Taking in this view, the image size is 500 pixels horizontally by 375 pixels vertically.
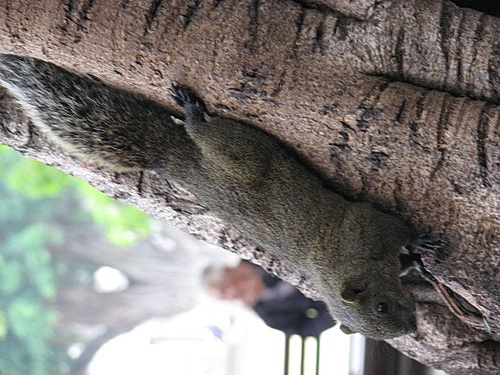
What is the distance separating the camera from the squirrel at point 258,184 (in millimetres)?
1391

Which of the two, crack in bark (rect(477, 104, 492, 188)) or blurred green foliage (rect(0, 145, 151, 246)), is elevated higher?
crack in bark (rect(477, 104, 492, 188))

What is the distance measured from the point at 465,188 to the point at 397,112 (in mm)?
190

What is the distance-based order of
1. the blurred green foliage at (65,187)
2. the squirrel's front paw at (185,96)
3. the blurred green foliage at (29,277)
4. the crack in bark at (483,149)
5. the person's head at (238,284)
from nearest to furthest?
the crack in bark at (483,149) → the squirrel's front paw at (185,96) → the person's head at (238,284) → the blurred green foliage at (65,187) → the blurred green foliage at (29,277)

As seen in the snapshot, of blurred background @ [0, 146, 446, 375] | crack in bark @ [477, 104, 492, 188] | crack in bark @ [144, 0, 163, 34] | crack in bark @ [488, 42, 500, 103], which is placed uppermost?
crack in bark @ [144, 0, 163, 34]

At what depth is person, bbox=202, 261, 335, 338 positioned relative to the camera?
1.69 meters

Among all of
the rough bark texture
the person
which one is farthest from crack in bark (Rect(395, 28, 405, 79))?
the person

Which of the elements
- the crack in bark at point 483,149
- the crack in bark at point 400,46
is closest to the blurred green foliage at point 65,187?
the crack in bark at point 400,46

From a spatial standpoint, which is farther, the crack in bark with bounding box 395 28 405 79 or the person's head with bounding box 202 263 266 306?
the person's head with bounding box 202 263 266 306

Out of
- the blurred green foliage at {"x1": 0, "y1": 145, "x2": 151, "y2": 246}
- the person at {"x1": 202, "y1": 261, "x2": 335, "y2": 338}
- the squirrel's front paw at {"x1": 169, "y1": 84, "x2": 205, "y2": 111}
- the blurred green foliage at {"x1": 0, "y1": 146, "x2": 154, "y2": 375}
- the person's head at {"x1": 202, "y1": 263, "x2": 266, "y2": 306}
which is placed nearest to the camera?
the squirrel's front paw at {"x1": 169, "y1": 84, "x2": 205, "y2": 111}

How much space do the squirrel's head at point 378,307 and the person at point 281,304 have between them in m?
0.21

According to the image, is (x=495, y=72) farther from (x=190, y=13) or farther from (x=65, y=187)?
(x=65, y=187)

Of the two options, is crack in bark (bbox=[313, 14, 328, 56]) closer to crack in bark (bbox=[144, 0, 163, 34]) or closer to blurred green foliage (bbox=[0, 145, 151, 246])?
crack in bark (bbox=[144, 0, 163, 34])

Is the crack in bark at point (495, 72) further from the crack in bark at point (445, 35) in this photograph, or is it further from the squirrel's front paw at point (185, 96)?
the squirrel's front paw at point (185, 96)

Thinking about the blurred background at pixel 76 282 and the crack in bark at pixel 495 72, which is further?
the blurred background at pixel 76 282
